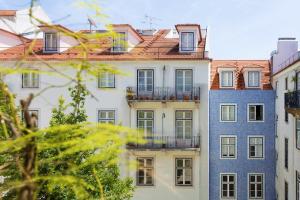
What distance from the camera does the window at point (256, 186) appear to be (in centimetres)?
2655

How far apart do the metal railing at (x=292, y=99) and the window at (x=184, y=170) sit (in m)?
6.41

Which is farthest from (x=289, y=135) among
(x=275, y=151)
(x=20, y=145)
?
(x=20, y=145)

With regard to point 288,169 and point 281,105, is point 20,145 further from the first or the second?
point 281,105

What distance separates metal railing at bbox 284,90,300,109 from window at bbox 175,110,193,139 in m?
5.49

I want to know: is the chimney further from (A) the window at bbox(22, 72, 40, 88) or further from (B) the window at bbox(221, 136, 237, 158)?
(A) the window at bbox(22, 72, 40, 88)

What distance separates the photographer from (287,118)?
906 inches

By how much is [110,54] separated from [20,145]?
22814mm

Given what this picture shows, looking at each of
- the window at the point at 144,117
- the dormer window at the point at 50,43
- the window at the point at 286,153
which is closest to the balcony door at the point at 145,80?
the window at the point at 144,117

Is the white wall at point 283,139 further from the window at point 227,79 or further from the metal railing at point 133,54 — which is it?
the metal railing at point 133,54

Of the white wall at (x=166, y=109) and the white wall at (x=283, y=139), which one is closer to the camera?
the white wall at (x=283, y=139)

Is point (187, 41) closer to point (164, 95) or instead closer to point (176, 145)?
point (164, 95)

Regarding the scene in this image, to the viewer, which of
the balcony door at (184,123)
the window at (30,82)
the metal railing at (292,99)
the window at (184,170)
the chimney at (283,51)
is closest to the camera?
the metal railing at (292,99)

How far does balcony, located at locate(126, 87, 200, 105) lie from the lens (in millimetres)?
23438

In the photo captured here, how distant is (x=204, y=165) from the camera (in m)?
24.1
